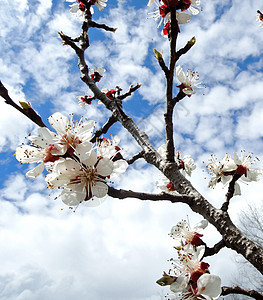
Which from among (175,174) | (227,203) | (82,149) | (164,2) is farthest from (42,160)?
(164,2)

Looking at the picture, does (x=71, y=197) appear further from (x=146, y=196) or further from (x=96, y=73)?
(x=96, y=73)

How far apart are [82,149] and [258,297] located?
1203 millimetres

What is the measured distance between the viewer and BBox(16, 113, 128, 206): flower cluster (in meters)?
1.31

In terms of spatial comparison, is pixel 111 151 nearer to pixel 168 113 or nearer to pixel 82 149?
pixel 82 149

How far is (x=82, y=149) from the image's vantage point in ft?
4.26

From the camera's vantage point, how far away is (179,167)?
2451mm

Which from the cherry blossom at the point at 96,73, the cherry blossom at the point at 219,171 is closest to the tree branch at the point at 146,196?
the cherry blossom at the point at 219,171

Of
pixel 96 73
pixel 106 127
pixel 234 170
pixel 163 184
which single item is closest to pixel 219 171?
pixel 234 170

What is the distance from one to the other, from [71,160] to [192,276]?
3.19 feet

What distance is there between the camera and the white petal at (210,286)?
133 cm

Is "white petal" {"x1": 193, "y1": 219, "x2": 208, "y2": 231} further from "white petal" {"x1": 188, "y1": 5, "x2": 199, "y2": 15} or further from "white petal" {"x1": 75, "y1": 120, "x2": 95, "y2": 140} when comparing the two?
"white petal" {"x1": 188, "y1": 5, "x2": 199, "y2": 15}

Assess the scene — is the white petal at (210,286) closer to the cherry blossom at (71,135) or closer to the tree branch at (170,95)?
the tree branch at (170,95)

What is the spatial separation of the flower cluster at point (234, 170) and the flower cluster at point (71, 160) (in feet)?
3.16

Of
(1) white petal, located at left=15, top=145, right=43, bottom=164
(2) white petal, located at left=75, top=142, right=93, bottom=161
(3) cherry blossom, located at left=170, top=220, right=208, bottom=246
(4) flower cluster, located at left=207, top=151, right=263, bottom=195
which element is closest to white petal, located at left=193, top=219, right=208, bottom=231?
(3) cherry blossom, located at left=170, top=220, right=208, bottom=246
